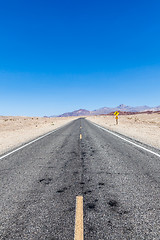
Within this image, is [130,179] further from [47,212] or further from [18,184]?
[18,184]

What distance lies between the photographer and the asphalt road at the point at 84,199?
2402 mm

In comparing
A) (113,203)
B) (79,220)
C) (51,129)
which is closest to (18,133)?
(51,129)

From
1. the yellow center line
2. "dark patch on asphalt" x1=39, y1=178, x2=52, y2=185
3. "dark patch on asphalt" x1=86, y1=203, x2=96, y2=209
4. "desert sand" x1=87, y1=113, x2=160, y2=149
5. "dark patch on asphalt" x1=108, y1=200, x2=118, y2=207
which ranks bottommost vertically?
"desert sand" x1=87, y1=113, x2=160, y2=149

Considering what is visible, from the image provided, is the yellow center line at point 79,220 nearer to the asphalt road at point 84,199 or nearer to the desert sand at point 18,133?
the asphalt road at point 84,199

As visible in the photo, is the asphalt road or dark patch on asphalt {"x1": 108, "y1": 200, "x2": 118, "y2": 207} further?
dark patch on asphalt {"x1": 108, "y1": 200, "x2": 118, "y2": 207}

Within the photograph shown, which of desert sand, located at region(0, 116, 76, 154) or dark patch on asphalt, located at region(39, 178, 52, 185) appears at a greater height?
desert sand, located at region(0, 116, 76, 154)

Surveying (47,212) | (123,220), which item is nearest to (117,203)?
(123,220)

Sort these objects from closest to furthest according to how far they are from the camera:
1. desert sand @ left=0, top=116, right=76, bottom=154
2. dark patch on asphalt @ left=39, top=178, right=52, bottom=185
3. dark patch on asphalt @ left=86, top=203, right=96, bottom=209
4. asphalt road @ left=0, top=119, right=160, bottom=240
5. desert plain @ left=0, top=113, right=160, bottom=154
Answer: asphalt road @ left=0, top=119, right=160, bottom=240, dark patch on asphalt @ left=86, top=203, right=96, bottom=209, dark patch on asphalt @ left=39, top=178, right=52, bottom=185, desert sand @ left=0, top=116, right=76, bottom=154, desert plain @ left=0, top=113, right=160, bottom=154

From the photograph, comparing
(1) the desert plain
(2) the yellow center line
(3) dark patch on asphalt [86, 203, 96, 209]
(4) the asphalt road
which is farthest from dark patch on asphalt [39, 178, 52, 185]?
(1) the desert plain

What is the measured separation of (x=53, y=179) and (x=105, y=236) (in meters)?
2.38

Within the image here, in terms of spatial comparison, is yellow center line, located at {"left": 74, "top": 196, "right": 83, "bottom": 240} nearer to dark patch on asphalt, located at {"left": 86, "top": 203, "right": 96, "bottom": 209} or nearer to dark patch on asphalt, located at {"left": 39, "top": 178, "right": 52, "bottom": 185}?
dark patch on asphalt, located at {"left": 86, "top": 203, "right": 96, "bottom": 209}

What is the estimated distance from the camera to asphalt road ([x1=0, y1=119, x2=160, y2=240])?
2402 mm

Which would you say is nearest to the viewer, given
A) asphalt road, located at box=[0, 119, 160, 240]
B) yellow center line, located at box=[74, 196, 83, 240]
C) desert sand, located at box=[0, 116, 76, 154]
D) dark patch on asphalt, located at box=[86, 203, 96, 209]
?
yellow center line, located at box=[74, 196, 83, 240]

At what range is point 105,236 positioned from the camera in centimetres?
227
